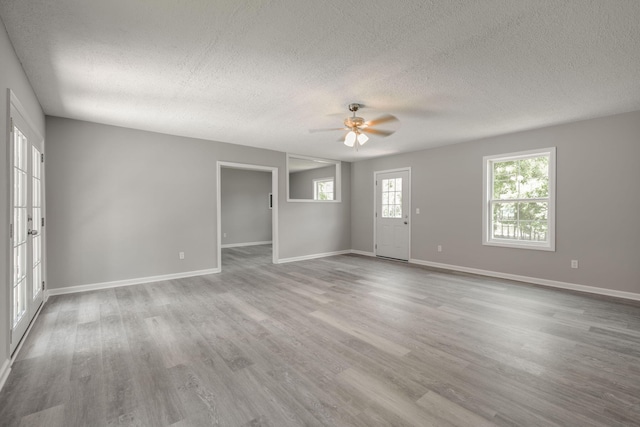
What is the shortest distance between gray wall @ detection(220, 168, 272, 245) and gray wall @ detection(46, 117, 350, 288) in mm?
3439

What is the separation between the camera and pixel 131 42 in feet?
7.37

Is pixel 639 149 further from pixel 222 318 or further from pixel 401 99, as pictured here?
pixel 222 318

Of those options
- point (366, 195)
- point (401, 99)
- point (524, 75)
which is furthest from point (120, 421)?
point (366, 195)

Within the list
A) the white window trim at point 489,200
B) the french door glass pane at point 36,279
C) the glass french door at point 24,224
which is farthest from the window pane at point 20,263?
the white window trim at point 489,200

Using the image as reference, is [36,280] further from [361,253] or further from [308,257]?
[361,253]

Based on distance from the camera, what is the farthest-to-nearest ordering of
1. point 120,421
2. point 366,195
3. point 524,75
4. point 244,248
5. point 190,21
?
point 244,248 < point 366,195 < point 524,75 < point 190,21 < point 120,421

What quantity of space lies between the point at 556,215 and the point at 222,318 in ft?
16.0

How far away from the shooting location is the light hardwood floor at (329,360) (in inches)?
67.3

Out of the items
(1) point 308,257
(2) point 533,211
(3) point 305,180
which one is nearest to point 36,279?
(1) point 308,257

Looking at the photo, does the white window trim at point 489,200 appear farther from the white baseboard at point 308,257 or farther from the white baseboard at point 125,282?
the white baseboard at point 125,282

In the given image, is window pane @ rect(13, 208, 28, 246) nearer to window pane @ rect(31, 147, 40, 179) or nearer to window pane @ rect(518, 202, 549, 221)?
window pane @ rect(31, 147, 40, 179)

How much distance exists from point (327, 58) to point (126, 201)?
3.83m

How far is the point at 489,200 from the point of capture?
5.23 m

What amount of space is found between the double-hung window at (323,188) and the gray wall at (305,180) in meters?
0.16
